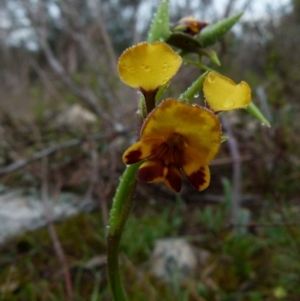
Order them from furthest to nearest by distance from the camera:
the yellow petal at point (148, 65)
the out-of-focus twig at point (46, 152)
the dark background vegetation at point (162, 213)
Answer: the out-of-focus twig at point (46, 152)
the dark background vegetation at point (162, 213)
the yellow petal at point (148, 65)

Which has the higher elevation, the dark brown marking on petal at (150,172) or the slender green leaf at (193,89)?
the slender green leaf at (193,89)

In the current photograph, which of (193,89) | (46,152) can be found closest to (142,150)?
(193,89)

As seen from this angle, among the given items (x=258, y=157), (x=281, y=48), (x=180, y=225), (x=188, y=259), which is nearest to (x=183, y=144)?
(x=188, y=259)

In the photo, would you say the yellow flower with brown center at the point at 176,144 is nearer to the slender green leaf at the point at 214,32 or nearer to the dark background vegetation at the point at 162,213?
the slender green leaf at the point at 214,32

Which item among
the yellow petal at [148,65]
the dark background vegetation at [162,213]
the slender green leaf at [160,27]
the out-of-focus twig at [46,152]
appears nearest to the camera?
the yellow petal at [148,65]

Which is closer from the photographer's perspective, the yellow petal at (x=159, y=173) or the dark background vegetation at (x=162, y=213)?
the yellow petal at (x=159, y=173)

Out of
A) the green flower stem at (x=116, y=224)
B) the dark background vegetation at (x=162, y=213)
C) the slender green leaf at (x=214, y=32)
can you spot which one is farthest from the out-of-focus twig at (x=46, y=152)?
the green flower stem at (x=116, y=224)

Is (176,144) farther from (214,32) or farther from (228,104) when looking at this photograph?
(214,32)

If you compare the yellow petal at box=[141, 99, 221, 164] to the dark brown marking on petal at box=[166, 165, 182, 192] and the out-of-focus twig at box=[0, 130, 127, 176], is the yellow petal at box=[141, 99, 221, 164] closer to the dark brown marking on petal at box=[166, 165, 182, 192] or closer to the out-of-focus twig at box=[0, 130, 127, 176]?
the dark brown marking on petal at box=[166, 165, 182, 192]
